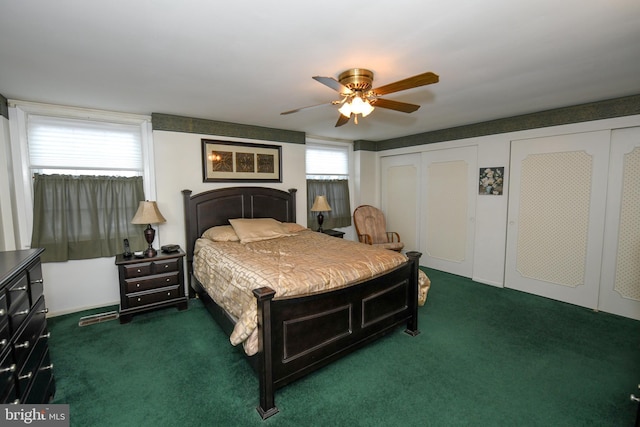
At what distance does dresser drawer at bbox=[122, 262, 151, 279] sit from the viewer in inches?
124

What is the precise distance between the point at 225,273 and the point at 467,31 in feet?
8.43

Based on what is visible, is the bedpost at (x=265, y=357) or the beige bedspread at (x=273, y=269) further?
the beige bedspread at (x=273, y=269)

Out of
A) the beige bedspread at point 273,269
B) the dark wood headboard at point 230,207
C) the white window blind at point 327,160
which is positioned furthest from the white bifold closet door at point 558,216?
the dark wood headboard at point 230,207

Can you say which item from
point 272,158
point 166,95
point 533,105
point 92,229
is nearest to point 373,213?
point 272,158

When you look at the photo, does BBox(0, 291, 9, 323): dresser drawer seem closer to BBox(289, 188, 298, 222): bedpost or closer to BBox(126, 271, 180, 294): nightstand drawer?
BBox(126, 271, 180, 294): nightstand drawer

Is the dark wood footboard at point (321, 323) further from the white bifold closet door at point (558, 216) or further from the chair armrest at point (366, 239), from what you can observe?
the white bifold closet door at point (558, 216)

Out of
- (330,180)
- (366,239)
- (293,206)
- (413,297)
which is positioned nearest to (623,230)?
(413,297)

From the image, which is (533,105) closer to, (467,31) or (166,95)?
(467,31)

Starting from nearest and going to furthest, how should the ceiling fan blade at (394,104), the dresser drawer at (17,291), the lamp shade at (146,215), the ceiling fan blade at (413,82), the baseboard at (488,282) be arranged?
1. the dresser drawer at (17,291)
2. the ceiling fan blade at (413,82)
3. the ceiling fan blade at (394,104)
4. the lamp shade at (146,215)
5. the baseboard at (488,282)

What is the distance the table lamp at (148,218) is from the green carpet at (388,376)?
77 cm

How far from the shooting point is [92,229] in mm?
3389

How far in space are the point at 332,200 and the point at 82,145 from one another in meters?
3.72

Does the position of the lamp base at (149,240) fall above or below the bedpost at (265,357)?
above

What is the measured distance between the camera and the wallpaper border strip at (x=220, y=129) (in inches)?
145
